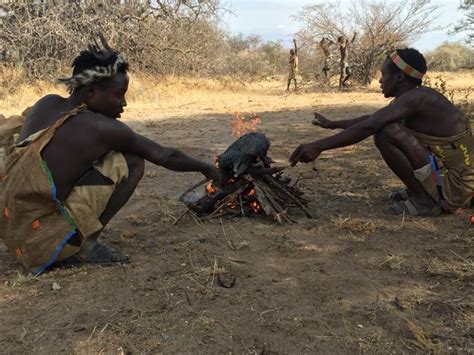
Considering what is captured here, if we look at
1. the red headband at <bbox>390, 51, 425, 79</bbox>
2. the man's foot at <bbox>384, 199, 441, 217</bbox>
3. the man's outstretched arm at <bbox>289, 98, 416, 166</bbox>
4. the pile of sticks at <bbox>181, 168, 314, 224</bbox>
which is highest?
the red headband at <bbox>390, 51, 425, 79</bbox>

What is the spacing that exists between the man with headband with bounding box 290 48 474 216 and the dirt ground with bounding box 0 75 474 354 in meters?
0.25

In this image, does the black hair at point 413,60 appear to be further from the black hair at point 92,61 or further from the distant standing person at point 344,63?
the distant standing person at point 344,63

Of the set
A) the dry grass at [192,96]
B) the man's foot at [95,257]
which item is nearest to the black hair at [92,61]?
the man's foot at [95,257]

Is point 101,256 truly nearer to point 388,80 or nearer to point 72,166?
point 72,166

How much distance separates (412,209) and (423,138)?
0.58 metres

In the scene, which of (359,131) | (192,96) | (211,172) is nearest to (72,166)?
(211,172)

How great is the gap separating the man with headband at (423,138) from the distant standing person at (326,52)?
14.2 m

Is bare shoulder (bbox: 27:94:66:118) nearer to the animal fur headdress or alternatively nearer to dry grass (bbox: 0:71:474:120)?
the animal fur headdress

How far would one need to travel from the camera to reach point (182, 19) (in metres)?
16.2

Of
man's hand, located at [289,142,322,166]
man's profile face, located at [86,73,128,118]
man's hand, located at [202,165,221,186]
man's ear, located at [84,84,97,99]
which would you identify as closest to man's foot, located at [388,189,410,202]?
man's hand, located at [289,142,322,166]

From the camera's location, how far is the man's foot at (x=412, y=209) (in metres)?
3.91

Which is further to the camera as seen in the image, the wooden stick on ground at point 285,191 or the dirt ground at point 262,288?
the wooden stick on ground at point 285,191

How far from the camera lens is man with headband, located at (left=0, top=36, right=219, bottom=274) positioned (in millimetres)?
2764

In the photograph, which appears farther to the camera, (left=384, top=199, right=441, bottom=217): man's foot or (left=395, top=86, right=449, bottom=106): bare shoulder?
(left=384, top=199, right=441, bottom=217): man's foot
